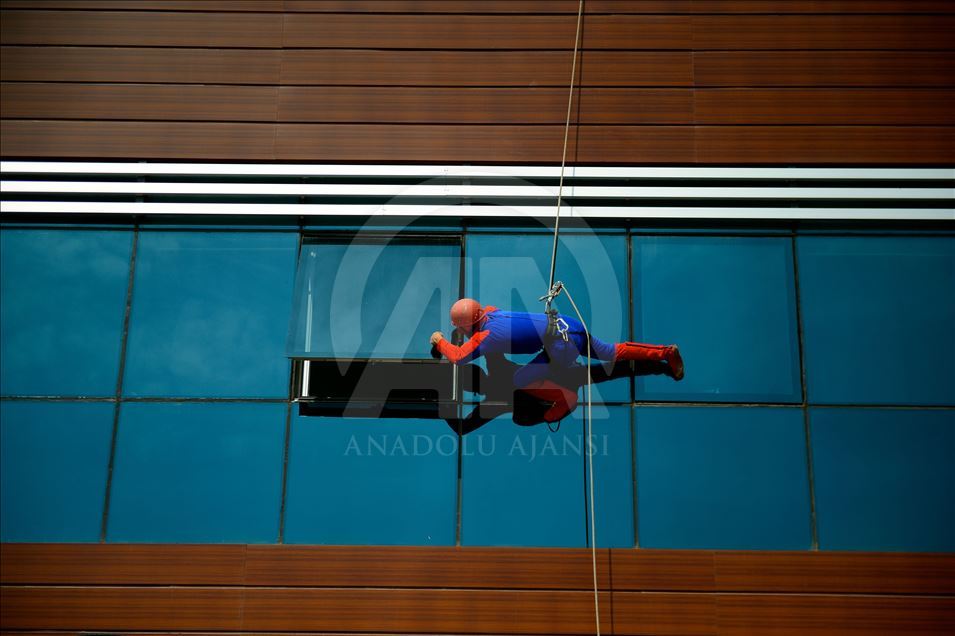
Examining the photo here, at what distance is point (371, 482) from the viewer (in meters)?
4.67

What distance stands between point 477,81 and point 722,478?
11.4ft

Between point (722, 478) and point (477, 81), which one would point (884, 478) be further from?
point (477, 81)

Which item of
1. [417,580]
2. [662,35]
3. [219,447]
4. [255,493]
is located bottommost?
[417,580]

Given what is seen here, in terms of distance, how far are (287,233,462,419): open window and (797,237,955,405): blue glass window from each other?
2.63 metres

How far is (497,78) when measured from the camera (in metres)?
5.24

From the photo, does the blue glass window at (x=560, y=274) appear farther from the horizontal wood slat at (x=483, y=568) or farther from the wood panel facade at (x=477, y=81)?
the horizontal wood slat at (x=483, y=568)

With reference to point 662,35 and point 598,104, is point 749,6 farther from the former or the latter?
point 598,104

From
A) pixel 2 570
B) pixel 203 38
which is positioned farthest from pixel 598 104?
pixel 2 570

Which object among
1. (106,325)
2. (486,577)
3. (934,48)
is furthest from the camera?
(934,48)

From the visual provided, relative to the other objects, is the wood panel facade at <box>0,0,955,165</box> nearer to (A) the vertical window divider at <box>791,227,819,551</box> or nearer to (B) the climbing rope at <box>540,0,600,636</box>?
(B) the climbing rope at <box>540,0,600,636</box>

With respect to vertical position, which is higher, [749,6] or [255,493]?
[749,6]

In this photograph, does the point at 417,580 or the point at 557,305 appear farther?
the point at 557,305

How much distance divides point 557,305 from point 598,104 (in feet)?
5.33

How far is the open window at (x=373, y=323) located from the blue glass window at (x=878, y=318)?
8.64 ft
